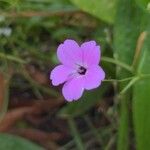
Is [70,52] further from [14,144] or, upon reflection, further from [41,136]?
[41,136]

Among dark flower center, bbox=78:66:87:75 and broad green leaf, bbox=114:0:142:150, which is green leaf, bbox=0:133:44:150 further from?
dark flower center, bbox=78:66:87:75

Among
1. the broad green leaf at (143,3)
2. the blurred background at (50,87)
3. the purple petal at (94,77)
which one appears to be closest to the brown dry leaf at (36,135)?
the blurred background at (50,87)

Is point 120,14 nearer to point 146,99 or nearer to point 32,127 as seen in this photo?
point 146,99

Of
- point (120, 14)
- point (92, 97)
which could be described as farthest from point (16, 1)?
point (92, 97)

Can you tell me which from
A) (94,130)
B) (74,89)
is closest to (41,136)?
(94,130)

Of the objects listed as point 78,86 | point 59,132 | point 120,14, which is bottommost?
point 59,132

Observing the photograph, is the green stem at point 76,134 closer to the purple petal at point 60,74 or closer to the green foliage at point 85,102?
the green foliage at point 85,102
